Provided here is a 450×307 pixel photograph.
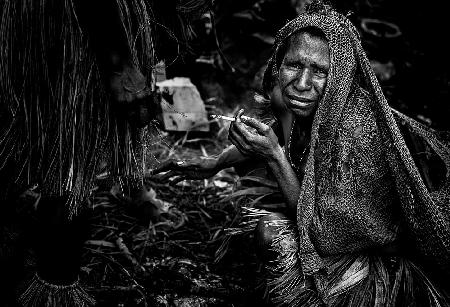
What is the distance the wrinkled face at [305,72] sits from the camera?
1.86 metres

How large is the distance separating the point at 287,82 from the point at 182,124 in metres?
2.16

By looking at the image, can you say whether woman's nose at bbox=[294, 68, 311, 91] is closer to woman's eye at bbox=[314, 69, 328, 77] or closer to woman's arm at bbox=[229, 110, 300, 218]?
woman's eye at bbox=[314, 69, 328, 77]

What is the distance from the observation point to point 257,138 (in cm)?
188

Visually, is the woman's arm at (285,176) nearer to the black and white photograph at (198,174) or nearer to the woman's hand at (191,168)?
the black and white photograph at (198,174)

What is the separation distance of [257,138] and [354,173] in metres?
0.42

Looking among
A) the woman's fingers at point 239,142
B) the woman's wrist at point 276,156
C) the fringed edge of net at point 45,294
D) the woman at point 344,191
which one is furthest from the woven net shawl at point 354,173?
the fringed edge of net at point 45,294

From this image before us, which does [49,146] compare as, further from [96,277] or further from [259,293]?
Answer: [259,293]

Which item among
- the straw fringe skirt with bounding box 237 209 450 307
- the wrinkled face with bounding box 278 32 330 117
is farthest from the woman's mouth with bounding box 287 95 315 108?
the straw fringe skirt with bounding box 237 209 450 307

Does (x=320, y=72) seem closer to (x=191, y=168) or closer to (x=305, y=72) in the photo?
(x=305, y=72)

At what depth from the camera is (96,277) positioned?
228 centimetres

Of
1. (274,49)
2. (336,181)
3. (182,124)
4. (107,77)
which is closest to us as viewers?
(107,77)

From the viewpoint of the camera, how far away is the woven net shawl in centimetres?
181

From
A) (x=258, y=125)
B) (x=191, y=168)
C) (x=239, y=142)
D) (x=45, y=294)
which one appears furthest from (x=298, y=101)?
(x=45, y=294)

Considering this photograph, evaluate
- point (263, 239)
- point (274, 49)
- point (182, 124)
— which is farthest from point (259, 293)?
point (182, 124)
